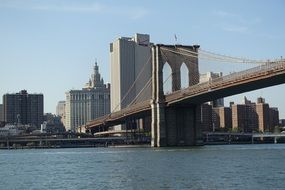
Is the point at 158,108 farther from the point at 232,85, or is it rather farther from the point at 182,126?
the point at 232,85

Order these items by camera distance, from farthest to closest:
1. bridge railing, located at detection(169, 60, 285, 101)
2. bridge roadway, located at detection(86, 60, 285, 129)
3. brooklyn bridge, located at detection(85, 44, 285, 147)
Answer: brooklyn bridge, located at detection(85, 44, 285, 147), bridge roadway, located at detection(86, 60, 285, 129), bridge railing, located at detection(169, 60, 285, 101)

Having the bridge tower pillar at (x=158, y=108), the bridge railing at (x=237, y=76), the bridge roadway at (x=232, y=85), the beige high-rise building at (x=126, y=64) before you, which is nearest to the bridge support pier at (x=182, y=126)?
the bridge tower pillar at (x=158, y=108)

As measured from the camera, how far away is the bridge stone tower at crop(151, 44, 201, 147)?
9262 cm

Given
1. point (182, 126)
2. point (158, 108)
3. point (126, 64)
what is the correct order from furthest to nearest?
1. point (126, 64)
2. point (182, 126)
3. point (158, 108)

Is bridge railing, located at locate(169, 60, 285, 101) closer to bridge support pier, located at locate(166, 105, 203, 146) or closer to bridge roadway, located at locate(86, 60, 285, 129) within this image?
bridge roadway, located at locate(86, 60, 285, 129)

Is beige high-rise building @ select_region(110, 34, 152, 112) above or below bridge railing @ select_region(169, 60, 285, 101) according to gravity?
above

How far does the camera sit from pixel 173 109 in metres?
94.4

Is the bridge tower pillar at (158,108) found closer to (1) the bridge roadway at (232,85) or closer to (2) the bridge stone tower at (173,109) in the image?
(2) the bridge stone tower at (173,109)

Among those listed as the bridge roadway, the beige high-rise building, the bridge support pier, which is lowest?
the bridge support pier

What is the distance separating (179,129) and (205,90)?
17115mm

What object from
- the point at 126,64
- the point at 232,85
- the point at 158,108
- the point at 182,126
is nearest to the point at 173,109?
the point at 182,126

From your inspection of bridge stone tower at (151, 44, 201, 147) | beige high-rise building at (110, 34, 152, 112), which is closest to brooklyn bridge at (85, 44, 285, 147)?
bridge stone tower at (151, 44, 201, 147)

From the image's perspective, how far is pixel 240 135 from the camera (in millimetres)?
179000

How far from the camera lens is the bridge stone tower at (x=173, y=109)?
92.6 metres
